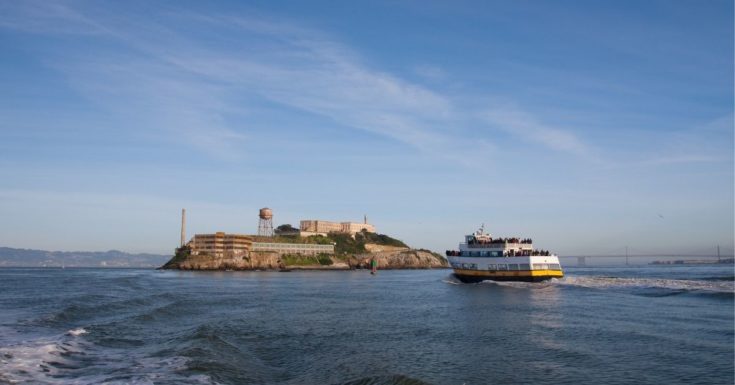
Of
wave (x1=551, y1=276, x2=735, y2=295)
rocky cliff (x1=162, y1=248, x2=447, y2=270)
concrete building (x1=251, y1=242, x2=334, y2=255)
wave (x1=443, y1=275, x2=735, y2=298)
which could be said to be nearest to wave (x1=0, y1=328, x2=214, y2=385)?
→ wave (x1=443, y1=275, x2=735, y2=298)

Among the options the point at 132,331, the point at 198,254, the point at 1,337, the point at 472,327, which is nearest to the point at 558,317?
the point at 472,327

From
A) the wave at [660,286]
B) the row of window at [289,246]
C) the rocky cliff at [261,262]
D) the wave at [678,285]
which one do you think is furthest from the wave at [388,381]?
the row of window at [289,246]

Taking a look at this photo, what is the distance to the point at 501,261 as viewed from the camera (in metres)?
72.9

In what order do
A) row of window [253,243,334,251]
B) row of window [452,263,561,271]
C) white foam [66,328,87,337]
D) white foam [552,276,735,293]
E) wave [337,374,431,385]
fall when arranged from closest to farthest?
wave [337,374,431,385], white foam [66,328,87,337], white foam [552,276,735,293], row of window [452,263,561,271], row of window [253,243,334,251]

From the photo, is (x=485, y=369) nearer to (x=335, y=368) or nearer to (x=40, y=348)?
(x=335, y=368)

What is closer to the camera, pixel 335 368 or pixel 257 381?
pixel 257 381

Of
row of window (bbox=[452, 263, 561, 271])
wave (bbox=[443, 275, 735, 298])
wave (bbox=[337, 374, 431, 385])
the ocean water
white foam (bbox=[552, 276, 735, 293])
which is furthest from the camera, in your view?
row of window (bbox=[452, 263, 561, 271])

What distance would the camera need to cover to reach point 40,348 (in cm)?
2361

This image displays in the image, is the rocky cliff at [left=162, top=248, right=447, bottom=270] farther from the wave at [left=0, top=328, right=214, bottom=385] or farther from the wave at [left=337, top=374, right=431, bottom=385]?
the wave at [left=337, top=374, right=431, bottom=385]

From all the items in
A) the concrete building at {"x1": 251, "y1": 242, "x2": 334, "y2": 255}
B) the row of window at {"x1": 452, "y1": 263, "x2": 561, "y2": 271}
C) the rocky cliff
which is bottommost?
the rocky cliff

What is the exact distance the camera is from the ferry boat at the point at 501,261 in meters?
69.2

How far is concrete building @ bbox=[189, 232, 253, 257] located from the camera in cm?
15912

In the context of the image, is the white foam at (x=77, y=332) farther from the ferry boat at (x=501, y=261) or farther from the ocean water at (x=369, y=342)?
the ferry boat at (x=501, y=261)

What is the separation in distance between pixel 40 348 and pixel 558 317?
29.4 meters
